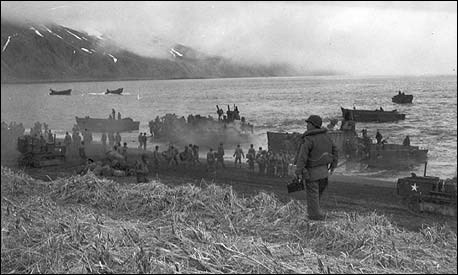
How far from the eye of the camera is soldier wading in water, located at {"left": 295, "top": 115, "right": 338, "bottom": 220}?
6.01 metres

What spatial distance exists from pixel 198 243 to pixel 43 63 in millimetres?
74299

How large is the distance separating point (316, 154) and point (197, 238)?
197 cm

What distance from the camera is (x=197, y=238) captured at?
5211 millimetres

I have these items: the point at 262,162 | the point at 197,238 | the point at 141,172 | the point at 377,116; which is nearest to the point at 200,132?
the point at 262,162

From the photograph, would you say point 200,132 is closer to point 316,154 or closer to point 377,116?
point 377,116

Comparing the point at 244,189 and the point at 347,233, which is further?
the point at 244,189

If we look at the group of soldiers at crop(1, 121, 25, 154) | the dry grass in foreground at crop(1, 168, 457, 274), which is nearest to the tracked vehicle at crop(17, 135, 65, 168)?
the group of soldiers at crop(1, 121, 25, 154)

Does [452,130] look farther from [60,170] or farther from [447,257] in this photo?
[447,257]

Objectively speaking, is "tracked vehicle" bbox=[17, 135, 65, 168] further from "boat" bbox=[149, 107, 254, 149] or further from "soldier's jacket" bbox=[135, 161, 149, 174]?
"boat" bbox=[149, 107, 254, 149]

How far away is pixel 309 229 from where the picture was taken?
5840 mm

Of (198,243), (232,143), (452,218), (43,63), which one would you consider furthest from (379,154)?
(43,63)

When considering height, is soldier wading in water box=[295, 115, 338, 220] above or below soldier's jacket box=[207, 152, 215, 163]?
above

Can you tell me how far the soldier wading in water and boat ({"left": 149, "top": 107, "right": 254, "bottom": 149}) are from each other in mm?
20801

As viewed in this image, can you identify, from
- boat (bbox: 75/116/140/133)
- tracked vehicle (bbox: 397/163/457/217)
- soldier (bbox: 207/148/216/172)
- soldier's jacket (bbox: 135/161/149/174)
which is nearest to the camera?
tracked vehicle (bbox: 397/163/457/217)
